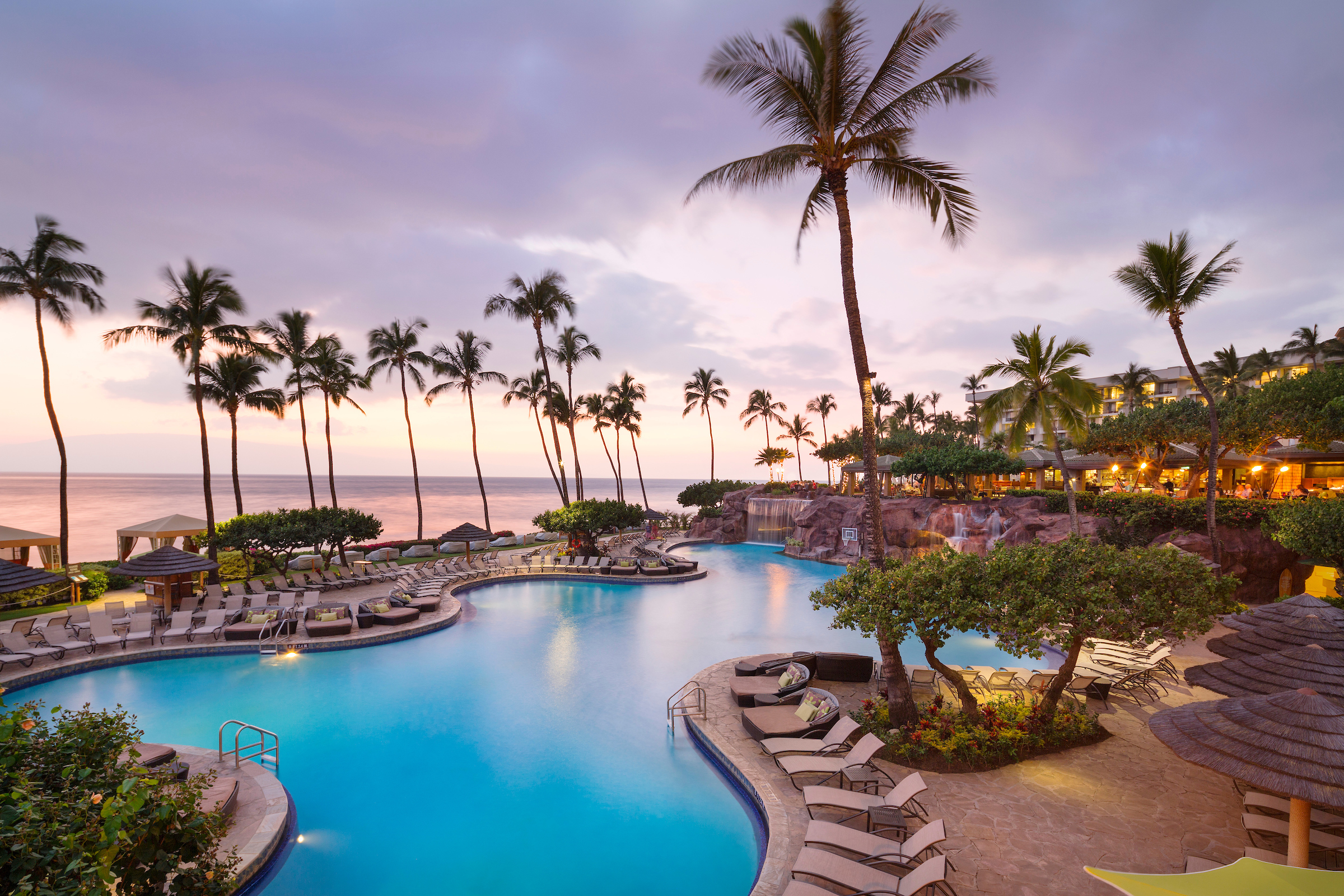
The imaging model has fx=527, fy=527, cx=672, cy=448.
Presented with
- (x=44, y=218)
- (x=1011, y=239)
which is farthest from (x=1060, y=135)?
(x=44, y=218)

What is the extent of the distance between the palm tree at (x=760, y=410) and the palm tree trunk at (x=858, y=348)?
5269 centimetres

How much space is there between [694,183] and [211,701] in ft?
50.1

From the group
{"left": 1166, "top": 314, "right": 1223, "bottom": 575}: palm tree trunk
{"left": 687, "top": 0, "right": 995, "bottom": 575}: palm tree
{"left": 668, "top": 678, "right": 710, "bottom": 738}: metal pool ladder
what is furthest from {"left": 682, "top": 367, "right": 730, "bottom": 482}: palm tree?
{"left": 687, "top": 0, "right": 995, "bottom": 575}: palm tree

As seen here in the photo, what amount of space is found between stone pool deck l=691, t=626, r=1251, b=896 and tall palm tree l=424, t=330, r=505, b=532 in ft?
92.1

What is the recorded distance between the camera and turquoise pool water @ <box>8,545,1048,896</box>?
703 centimetres

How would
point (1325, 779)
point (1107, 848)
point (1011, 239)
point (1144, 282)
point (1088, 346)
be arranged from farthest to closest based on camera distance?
point (1011, 239)
point (1088, 346)
point (1144, 282)
point (1107, 848)
point (1325, 779)

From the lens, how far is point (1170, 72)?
15.0 metres

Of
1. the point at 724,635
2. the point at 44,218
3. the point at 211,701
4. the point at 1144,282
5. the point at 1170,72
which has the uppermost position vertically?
the point at 44,218

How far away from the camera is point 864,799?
22.8 ft

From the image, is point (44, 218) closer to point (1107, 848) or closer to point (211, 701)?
point (211, 701)

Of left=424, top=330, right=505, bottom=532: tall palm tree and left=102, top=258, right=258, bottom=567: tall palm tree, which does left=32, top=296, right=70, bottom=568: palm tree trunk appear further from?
left=424, top=330, right=505, bottom=532: tall palm tree

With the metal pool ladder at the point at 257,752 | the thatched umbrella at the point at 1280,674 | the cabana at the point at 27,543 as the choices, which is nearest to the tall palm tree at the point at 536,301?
the cabana at the point at 27,543

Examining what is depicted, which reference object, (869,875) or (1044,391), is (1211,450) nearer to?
(1044,391)

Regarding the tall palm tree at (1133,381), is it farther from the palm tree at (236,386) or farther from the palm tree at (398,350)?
the palm tree at (236,386)
